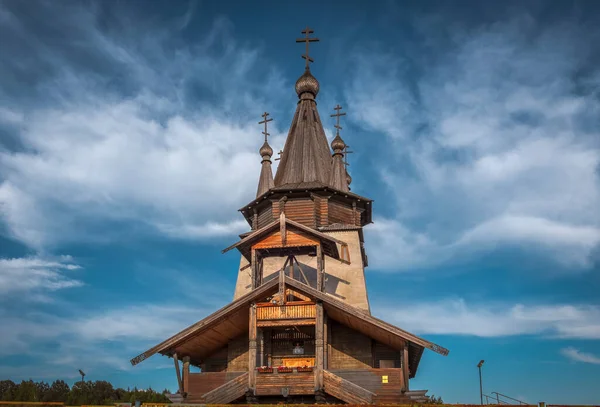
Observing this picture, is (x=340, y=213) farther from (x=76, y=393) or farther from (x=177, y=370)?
(x=76, y=393)

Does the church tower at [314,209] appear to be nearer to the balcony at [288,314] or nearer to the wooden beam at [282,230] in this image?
the wooden beam at [282,230]

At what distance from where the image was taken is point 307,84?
44312 mm

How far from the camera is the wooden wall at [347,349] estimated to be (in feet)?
95.7

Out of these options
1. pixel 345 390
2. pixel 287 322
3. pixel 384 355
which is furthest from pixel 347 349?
pixel 345 390

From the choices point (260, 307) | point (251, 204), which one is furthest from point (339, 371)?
point (251, 204)

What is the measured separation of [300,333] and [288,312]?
3.14 m

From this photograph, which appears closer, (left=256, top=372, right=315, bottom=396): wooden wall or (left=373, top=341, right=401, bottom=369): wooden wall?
(left=256, top=372, right=315, bottom=396): wooden wall

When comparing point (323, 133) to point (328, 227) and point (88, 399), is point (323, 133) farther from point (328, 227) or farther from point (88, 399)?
point (88, 399)

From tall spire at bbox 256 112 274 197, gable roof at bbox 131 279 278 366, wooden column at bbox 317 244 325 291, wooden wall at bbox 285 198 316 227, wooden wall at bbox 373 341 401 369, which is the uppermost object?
tall spire at bbox 256 112 274 197

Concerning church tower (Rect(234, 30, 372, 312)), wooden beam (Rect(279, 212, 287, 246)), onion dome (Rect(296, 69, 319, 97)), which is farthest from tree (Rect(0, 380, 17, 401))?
onion dome (Rect(296, 69, 319, 97))

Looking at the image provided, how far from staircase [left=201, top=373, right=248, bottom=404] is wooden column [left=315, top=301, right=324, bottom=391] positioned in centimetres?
318

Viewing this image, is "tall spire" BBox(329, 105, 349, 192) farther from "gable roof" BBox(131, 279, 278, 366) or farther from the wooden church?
"gable roof" BBox(131, 279, 278, 366)

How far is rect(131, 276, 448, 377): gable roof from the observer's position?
2642 centimetres

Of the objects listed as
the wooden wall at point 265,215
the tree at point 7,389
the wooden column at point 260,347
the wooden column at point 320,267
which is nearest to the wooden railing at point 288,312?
the wooden column at point 260,347
